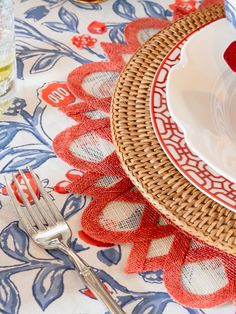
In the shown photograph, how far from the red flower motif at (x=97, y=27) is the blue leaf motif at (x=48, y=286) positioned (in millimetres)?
343

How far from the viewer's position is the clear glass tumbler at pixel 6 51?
0.69 metres

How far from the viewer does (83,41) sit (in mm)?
813

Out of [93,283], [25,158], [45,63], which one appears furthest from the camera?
[45,63]

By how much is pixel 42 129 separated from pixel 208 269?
23 centimetres

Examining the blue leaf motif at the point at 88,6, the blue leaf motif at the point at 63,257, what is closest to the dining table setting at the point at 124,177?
the blue leaf motif at the point at 63,257

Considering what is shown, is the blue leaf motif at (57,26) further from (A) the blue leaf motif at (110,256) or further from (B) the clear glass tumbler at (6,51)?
(A) the blue leaf motif at (110,256)

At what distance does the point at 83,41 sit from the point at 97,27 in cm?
3

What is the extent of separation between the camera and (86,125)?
702mm

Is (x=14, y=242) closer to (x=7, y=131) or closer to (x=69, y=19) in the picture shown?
(x=7, y=131)

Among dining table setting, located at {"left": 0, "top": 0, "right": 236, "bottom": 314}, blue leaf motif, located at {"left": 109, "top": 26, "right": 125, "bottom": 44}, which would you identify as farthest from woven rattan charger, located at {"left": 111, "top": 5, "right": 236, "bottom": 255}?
blue leaf motif, located at {"left": 109, "top": 26, "right": 125, "bottom": 44}

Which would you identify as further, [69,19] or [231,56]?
[69,19]

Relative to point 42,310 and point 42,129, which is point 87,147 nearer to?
point 42,129

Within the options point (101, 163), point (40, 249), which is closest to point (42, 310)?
point (40, 249)

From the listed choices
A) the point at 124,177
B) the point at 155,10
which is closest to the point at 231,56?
the point at 124,177
